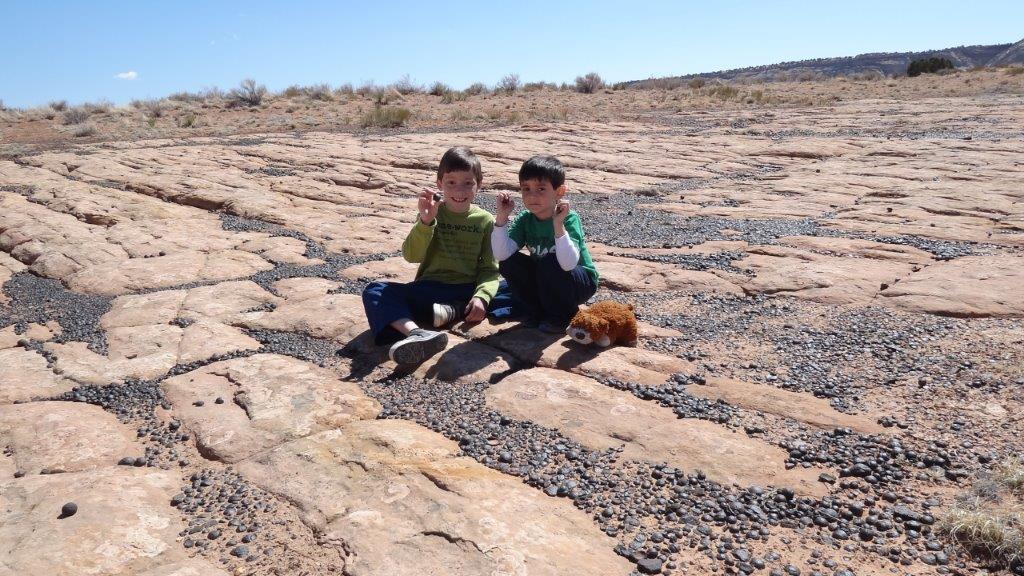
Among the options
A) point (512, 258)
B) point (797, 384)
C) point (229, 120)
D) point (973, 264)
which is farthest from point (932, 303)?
point (229, 120)

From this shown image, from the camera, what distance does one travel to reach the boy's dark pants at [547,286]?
3678 millimetres

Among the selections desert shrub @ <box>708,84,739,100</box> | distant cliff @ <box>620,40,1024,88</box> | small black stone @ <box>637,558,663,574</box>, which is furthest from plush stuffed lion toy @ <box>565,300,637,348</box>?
distant cliff @ <box>620,40,1024,88</box>

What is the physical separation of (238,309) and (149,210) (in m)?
3.88

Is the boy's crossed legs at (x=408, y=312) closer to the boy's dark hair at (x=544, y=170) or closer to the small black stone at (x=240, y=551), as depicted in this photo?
the boy's dark hair at (x=544, y=170)

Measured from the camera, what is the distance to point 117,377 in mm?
3406

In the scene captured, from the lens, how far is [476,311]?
375 centimetres

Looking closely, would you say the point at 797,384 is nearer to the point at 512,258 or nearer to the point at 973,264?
the point at 512,258

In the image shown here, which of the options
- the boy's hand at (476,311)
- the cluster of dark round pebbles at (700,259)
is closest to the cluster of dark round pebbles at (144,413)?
the boy's hand at (476,311)

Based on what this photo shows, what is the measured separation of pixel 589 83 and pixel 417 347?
26405 millimetres

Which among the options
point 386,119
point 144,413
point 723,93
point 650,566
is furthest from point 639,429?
point 723,93

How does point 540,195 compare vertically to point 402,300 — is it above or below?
above

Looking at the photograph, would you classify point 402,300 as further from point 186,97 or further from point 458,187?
point 186,97

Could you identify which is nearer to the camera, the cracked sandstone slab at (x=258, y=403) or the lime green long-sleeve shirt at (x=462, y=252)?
the cracked sandstone slab at (x=258, y=403)

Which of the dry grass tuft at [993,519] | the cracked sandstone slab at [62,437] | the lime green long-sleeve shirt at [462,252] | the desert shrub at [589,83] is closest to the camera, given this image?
the dry grass tuft at [993,519]
